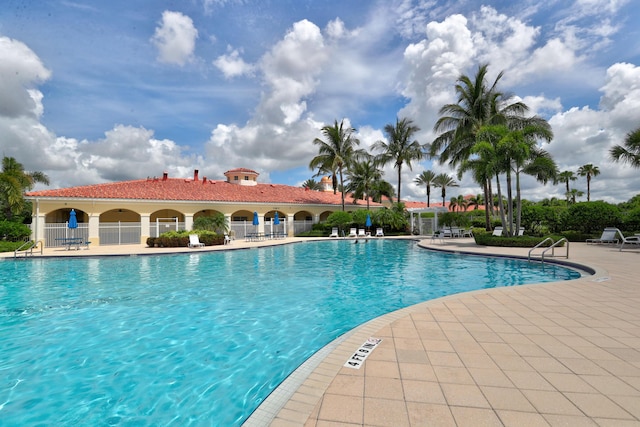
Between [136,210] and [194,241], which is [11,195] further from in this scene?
[194,241]

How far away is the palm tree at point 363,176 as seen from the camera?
105ft

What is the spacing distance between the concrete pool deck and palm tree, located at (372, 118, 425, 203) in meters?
26.3

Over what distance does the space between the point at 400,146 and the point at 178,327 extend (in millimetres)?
28537

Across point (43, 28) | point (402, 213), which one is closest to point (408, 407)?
point (43, 28)

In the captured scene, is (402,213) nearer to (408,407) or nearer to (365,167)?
(365,167)

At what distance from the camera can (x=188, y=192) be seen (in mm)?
28281

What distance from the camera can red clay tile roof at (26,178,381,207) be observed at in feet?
75.5

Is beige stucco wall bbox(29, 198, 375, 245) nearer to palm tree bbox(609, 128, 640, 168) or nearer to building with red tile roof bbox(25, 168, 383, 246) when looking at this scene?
building with red tile roof bbox(25, 168, 383, 246)

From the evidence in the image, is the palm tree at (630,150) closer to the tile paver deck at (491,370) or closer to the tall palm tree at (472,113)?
the tall palm tree at (472,113)

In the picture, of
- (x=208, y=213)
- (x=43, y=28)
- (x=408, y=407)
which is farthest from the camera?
(x=208, y=213)

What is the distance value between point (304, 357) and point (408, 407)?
7.88 feet

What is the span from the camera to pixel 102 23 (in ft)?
32.7

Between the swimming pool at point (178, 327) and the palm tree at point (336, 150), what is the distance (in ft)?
64.2

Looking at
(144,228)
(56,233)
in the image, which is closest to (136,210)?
(144,228)
